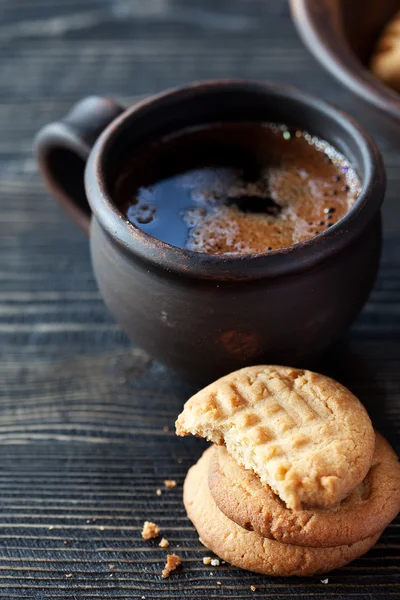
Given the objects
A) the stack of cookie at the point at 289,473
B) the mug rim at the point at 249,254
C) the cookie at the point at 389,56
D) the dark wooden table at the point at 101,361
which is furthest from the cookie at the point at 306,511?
the cookie at the point at 389,56

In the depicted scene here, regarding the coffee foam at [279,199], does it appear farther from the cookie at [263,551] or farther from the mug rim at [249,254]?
the cookie at [263,551]

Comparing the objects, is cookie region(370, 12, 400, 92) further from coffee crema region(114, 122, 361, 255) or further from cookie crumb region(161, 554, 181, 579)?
cookie crumb region(161, 554, 181, 579)

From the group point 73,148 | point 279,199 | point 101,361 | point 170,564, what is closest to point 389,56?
point 279,199

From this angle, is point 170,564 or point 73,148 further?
point 73,148

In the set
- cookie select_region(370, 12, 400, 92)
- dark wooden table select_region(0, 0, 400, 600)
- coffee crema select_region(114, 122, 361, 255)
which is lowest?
dark wooden table select_region(0, 0, 400, 600)

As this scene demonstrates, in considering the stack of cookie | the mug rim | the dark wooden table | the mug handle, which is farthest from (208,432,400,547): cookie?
the mug handle

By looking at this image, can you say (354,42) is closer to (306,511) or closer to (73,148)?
(73,148)

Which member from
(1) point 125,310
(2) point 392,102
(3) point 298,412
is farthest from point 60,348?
(2) point 392,102
